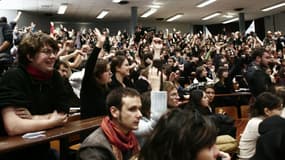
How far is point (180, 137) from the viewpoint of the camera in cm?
106

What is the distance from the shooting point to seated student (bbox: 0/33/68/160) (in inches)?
72.1

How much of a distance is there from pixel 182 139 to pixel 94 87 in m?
1.85

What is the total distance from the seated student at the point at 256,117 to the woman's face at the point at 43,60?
2104 millimetres

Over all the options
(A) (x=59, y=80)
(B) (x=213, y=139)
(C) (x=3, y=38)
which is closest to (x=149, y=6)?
(C) (x=3, y=38)

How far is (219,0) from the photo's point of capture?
1352 cm

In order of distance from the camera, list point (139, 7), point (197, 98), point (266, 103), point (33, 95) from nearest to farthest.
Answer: point (33, 95)
point (266, 103)
point (197, 98)
point (139, 7)

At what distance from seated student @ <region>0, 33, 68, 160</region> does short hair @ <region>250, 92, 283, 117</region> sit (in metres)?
2.14

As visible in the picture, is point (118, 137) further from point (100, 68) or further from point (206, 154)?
point (100, 68)

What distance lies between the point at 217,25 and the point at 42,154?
66.4 ft

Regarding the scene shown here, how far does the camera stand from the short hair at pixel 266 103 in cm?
346

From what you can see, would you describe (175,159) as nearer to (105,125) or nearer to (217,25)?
(105,125)

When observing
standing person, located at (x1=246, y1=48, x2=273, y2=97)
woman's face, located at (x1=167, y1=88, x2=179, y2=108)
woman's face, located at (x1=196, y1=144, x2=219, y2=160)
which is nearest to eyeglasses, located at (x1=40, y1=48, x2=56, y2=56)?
woman's face, located at (x1=196, y1=144, x2=219, y2=160)

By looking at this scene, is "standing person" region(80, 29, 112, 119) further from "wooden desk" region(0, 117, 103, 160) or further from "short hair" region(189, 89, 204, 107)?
"short hair" region(189, 89, 204, 107)

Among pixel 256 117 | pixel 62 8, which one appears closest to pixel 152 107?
pixel 256 117
